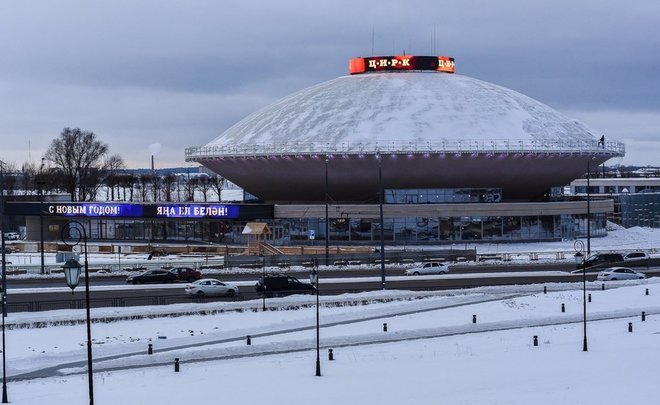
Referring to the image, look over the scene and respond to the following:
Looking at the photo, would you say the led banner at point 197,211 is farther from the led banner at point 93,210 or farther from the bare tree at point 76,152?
the bare tree at point 76,152

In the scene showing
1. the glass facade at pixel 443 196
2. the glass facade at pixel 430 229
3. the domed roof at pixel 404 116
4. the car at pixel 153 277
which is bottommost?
the car at pixel 153 277

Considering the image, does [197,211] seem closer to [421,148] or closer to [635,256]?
[421,148]

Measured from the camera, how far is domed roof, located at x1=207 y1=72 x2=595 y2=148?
289ft

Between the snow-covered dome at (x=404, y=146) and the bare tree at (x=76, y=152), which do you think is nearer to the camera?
the snow-covered dome at (x=404, y=146)

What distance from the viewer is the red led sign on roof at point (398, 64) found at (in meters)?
107

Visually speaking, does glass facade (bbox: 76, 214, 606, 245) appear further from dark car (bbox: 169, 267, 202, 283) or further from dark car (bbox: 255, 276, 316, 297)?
dark car (bbox: 255, 276, 316, 297)

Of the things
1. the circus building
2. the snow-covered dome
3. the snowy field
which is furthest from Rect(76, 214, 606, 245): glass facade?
the snowy field

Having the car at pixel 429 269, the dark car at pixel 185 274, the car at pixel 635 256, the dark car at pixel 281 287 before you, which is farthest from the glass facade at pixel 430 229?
the dark car at pixel 281 287

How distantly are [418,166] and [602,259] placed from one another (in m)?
20.9

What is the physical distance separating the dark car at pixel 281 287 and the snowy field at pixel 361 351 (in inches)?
70.7

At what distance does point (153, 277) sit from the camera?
62.0 m

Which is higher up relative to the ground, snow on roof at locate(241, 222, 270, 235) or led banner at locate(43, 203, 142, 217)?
led banner at locate(43, 203, 142, 217)

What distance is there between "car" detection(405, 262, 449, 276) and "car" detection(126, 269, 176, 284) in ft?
52.2

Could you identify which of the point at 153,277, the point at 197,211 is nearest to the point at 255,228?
the point at 197,211
